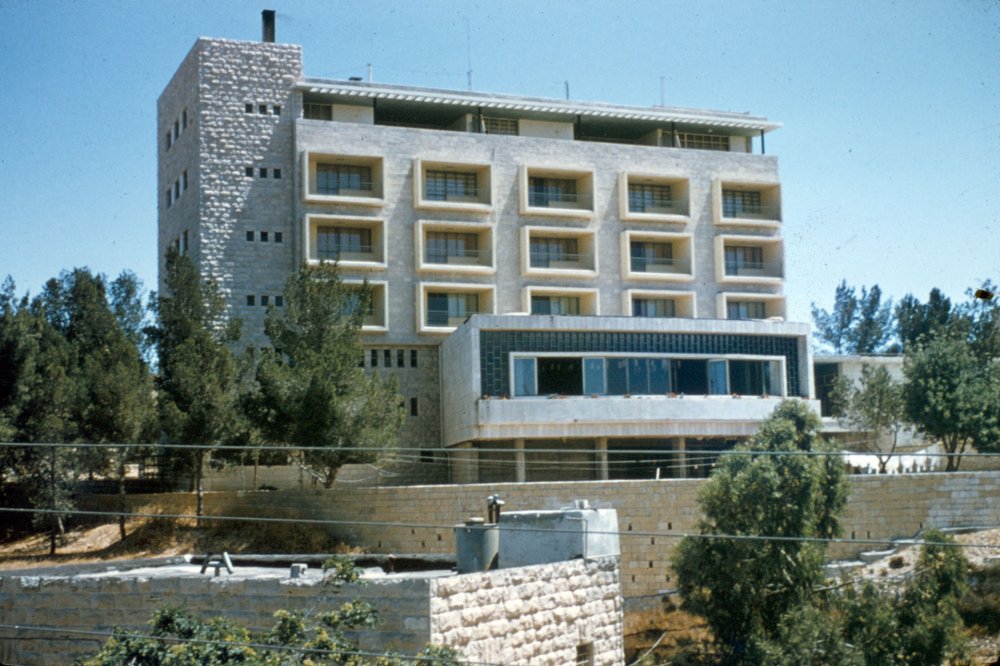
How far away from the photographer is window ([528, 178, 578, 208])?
53844mm

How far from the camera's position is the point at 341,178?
5125 centimetres

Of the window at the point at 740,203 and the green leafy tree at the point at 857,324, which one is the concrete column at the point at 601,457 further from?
the green leafy tree at the point at 857,324

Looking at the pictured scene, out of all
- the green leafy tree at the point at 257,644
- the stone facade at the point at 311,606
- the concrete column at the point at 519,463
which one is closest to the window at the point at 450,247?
the concrete column at the point at 519,463

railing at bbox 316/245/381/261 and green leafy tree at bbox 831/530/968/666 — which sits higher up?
railing at bbox 316/245/381/261

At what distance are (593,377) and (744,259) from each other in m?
15.5

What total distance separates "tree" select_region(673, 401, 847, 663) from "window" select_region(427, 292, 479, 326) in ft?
78.1

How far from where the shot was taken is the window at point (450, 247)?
171 ft

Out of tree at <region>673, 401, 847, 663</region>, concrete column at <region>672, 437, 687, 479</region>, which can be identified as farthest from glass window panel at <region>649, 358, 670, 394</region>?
tree at <region>673, 401, 847, 663</region>

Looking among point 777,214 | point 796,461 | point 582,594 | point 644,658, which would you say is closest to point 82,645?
point 582,594

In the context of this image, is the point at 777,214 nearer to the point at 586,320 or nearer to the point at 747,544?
the point at 586,320

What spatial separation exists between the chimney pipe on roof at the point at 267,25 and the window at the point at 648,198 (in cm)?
1801

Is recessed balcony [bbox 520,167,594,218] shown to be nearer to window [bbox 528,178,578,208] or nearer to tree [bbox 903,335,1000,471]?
window [bbox 528,178,578,208]

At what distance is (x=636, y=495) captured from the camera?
Answer: 36.2 metres

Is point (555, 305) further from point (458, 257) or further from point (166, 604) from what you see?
point (166, 604)
